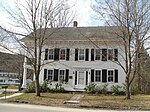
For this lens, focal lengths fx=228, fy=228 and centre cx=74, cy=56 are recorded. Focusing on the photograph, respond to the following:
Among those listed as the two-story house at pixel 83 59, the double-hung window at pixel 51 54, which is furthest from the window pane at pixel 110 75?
the double-hung window at pixel 51 54

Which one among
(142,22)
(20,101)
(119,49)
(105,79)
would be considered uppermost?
(142,22)

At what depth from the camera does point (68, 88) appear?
26766 millimetres

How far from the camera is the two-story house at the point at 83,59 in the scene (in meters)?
26.2

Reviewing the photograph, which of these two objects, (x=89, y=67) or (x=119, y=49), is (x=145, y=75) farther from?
(x=89, y=67)

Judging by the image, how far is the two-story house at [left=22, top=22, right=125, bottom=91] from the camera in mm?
26172

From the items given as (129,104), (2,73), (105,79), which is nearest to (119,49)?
(105,79)

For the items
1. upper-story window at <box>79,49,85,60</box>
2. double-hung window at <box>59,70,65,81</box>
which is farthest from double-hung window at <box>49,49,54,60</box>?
upper-story window at <box>79,49,85,60</box>

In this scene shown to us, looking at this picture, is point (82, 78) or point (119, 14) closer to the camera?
point (119, 14)

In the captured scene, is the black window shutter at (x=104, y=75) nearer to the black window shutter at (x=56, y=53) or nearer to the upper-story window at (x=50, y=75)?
the black window shutter at (x=56, y=53)

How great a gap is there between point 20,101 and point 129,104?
9413 millimetres

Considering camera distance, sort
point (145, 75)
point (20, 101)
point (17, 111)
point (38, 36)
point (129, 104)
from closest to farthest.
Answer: point (17, 111), point (129, 104), point (20, 101), point (38, 36), point (145, 75)

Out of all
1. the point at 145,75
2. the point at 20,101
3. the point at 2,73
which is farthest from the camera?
the point at 2,73

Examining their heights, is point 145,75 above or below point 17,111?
above

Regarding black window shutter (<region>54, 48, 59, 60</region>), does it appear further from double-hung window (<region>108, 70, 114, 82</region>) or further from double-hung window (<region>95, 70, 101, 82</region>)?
double-hung window (<region>108, 70, 114, 82</region>)
